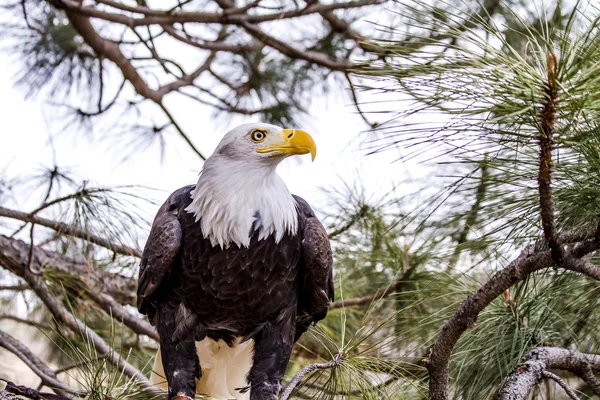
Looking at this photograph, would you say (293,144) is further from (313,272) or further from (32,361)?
(32,361)

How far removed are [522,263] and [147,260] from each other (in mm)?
856

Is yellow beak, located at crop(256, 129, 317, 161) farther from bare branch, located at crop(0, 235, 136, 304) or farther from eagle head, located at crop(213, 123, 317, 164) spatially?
bare branch, located at crop(0, 235, 136, 304)

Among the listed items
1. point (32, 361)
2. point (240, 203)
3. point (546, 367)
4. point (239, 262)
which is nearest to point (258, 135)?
point (240, 203)

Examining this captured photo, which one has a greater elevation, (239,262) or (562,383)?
(239,262)

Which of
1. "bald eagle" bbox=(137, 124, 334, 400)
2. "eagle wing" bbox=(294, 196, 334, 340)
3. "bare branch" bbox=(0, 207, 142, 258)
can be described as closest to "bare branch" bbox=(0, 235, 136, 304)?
"bare branch" bbox=(0, 207, 142, 258)

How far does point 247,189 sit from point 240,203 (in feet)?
0.13

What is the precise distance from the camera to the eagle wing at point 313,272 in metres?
1.76

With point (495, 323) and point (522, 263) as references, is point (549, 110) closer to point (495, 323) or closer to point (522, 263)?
point (522, 263)

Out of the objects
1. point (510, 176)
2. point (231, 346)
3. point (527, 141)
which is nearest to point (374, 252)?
point (231, 346)

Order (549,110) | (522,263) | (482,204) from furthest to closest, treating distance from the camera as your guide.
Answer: (482,204) < (522,263) < (549,110)

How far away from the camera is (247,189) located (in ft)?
5.79

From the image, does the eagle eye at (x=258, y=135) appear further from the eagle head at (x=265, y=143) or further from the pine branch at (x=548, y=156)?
the pine branch at (x=548, y=156)

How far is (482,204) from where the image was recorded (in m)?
1.57

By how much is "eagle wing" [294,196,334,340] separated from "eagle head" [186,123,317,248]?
0.05m
